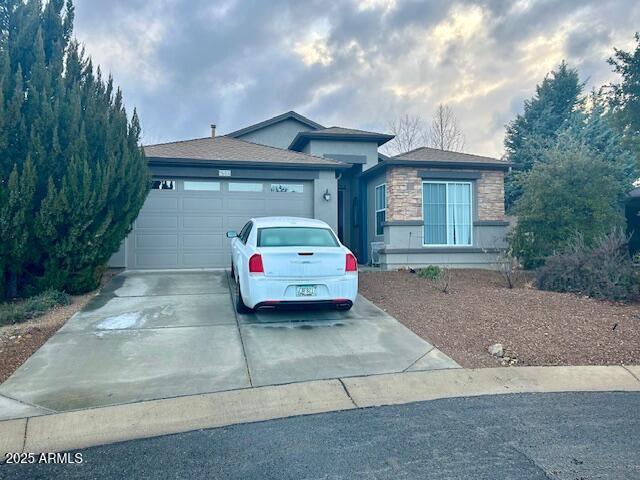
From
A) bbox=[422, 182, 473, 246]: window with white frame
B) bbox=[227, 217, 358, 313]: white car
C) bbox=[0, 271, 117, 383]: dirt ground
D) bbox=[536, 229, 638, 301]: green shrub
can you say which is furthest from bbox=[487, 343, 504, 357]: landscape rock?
bbox=[422, 182, 473, 246]: window with white frame

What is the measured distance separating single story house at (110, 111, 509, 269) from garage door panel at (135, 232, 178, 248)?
0.03m

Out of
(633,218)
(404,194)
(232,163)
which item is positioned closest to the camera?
(232,163)

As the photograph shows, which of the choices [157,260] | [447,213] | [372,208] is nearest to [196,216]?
[157,260]

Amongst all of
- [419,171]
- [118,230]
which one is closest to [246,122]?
[419,171]

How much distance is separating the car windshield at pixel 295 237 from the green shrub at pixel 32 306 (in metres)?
3.96

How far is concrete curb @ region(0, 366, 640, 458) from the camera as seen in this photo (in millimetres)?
3666

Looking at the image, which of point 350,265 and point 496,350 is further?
A: point 350,265

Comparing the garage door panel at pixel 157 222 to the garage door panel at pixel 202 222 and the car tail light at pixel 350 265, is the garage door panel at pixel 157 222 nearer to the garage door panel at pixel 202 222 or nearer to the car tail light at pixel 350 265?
the garage door panel at pixel 202 222

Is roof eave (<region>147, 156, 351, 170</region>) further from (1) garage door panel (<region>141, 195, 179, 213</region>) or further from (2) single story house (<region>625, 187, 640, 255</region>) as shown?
(2) single story house (<region>625, 187, 640, 255</region>)

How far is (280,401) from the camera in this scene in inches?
170

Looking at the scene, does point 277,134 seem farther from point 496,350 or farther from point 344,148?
point 496,350

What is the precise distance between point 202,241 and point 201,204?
105 centimetres

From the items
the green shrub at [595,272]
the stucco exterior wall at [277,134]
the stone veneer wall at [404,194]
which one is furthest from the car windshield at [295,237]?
the stucco exterior wall at [277,134]

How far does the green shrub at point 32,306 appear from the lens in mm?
6834
